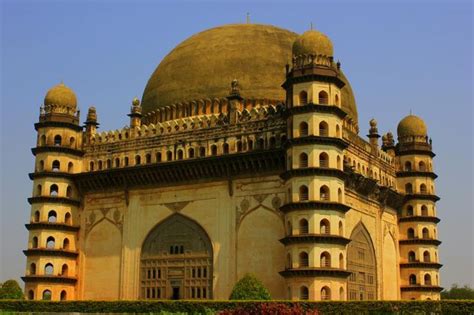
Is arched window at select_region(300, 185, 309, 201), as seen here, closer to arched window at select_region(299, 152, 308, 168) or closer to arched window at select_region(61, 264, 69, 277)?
arched window at select_region(299, 152, 308, 168)

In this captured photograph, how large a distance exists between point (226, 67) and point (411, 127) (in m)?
12.3

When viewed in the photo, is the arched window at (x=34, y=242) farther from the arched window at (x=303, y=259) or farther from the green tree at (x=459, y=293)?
the green tree at (x=459, y=293)

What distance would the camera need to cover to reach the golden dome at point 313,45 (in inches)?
1307

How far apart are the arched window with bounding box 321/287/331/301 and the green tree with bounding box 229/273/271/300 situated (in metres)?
2.38

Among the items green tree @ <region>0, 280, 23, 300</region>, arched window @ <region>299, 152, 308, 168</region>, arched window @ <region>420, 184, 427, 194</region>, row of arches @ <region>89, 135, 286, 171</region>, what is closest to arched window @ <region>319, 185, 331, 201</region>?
arched window @ <region>299, 152, 308, 168</region>

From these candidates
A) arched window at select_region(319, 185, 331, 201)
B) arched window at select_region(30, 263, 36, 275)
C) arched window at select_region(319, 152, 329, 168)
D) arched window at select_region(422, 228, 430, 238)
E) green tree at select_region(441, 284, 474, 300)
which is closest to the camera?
arched window at select_region(319, 185, 331, 201)

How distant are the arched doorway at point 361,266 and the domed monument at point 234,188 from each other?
114mm

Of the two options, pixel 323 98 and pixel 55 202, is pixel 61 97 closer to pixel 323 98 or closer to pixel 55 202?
pixel 55 202

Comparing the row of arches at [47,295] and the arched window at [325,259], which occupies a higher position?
the arched window at [325,259]

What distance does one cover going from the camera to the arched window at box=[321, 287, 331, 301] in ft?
99.7

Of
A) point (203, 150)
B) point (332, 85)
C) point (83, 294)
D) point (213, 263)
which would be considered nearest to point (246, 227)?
point (213, 263)

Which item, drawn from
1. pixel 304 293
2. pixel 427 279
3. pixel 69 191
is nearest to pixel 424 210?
pixel 427 279

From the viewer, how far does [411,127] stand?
43.2m

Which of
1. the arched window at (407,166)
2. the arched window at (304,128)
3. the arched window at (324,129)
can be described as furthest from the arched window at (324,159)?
the arched window at (407,166)
